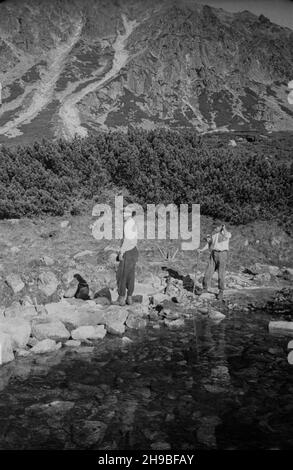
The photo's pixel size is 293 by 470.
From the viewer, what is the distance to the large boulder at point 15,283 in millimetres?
11062

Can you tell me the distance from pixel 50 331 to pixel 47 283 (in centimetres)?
269

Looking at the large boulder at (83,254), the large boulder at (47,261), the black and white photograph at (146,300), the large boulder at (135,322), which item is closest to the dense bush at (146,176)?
the black and white photograph at (146,300)

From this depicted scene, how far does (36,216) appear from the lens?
53.8 feet

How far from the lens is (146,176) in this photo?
1762 centimetres

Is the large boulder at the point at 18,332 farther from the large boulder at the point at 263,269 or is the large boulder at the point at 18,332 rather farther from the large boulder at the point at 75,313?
the large boulder at the point at 263,269

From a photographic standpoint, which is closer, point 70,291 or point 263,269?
point 70,291

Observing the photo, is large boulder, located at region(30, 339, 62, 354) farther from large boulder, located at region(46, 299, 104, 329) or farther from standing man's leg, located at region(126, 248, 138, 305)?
standing man's leg, located at region(126, 248, 138, 305)

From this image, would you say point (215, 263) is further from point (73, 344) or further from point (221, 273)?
Result: point (73, 344)

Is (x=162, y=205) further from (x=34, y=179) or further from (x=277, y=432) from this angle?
(x=277, y=432)

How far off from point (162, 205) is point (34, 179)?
16.9ft

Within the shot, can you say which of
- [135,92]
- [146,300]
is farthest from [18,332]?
[135,92]

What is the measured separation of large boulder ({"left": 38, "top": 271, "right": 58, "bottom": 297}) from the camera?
11.1 metres

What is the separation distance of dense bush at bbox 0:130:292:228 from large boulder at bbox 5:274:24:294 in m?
5.38

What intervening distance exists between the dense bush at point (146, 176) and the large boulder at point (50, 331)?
Answer: 814cm
